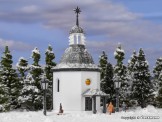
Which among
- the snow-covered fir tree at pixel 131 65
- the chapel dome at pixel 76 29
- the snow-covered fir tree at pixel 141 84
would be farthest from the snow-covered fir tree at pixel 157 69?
the chapel dome at pixel 76 29

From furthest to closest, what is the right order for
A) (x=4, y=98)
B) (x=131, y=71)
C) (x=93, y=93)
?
(x=131, y=71) < (x=4, y=98) < (x=93, y=93)

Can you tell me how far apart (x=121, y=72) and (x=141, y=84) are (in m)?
4.34

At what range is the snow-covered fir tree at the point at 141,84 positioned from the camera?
55.8m

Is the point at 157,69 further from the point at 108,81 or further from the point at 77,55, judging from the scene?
the point at 77,55

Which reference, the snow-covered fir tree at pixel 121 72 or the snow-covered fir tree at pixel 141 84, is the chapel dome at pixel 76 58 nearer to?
the snow-covered fir tree at pixel 121 72

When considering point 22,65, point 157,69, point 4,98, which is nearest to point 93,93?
point 4,98

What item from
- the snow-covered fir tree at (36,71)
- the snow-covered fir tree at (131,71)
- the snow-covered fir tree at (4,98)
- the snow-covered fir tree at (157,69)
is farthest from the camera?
the snow-covered fir tree at (157,69)

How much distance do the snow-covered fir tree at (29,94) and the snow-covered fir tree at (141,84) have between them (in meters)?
14.3

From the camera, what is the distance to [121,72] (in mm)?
58812

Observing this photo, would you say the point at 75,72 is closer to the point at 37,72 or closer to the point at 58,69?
the point at 58,69

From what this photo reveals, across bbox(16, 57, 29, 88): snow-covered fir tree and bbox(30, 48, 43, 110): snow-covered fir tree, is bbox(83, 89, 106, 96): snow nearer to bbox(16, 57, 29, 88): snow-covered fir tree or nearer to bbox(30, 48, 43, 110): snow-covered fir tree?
bbox(30, 48, 43, 110): snow-covered fir tree

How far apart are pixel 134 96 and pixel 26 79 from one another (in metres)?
16.2

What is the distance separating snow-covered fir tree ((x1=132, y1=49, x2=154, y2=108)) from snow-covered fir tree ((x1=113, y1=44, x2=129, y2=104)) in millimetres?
1654

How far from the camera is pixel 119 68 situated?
194ft
